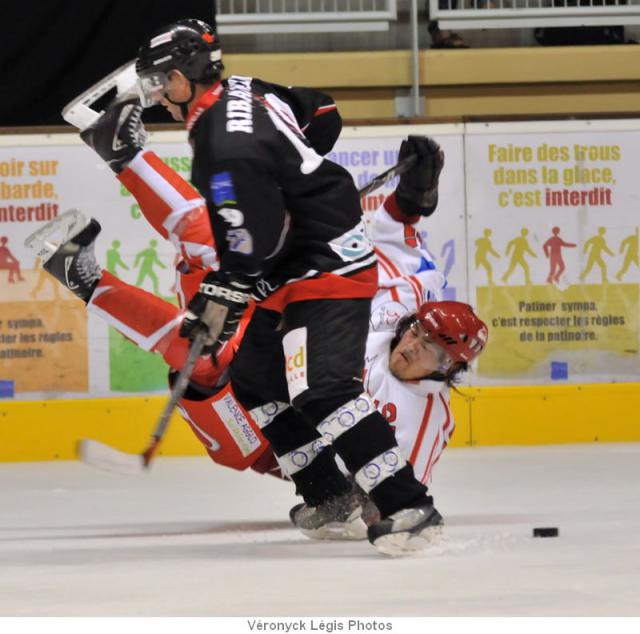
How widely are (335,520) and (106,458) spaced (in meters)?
0.57

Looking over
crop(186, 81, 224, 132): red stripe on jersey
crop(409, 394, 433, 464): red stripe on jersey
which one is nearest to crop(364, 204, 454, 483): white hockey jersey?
crop(409, 394, 433, 464): red stripe on jersey

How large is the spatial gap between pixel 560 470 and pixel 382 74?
2475mm

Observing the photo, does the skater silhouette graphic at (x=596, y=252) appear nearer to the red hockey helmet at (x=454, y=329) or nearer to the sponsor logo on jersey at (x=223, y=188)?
the red hockey helmet at (x=454, y=329)

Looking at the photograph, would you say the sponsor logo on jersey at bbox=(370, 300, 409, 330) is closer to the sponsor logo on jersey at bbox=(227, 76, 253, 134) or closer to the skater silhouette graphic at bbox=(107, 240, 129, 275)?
the sponsor logo on jersey at bbox=(227, 76, 253, 134)

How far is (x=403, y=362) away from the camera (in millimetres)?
3973

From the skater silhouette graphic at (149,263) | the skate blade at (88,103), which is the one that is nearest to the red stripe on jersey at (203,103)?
the skate blade at (88,103)

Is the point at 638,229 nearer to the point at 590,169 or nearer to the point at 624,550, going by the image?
the point at 590,169

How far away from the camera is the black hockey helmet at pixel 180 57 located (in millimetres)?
3547

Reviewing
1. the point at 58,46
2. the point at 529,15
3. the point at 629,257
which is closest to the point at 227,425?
the point at 629,257

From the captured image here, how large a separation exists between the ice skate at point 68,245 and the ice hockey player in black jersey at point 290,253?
0.42m

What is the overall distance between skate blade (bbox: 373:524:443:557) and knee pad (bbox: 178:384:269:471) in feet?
3.08

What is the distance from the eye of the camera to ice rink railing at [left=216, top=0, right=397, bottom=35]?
23.1ft

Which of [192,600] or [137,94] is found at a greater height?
[137,94]
